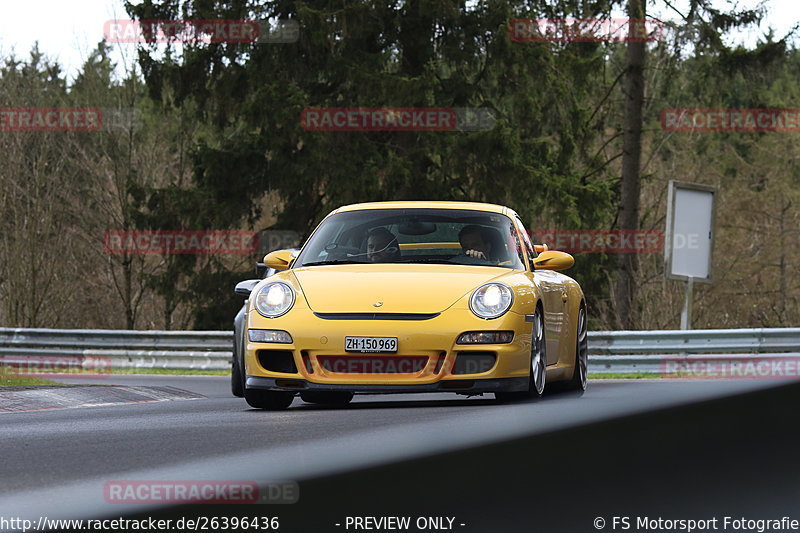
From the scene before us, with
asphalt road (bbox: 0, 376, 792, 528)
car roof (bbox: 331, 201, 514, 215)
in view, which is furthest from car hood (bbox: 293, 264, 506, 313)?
car roof (bbox: 331, 201, 514, 215)

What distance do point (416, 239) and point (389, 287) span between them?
1.46 m

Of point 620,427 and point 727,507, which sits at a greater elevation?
point 620,427

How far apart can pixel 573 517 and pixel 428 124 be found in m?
25.4

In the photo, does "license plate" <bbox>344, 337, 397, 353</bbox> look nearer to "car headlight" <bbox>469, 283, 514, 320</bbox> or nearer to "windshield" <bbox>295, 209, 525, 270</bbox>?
"car headlight" <bbox>469, 283, 514, 320</bbox>

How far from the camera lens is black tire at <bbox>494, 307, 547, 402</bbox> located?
862cm

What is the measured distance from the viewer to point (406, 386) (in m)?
7.98

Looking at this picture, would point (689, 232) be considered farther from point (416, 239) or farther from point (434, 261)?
point (434, 261)

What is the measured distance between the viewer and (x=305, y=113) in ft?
91.0

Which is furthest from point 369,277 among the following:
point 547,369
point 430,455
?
point 430,455

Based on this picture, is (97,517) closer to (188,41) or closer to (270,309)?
(270,309)

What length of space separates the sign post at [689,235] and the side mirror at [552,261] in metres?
8.82
